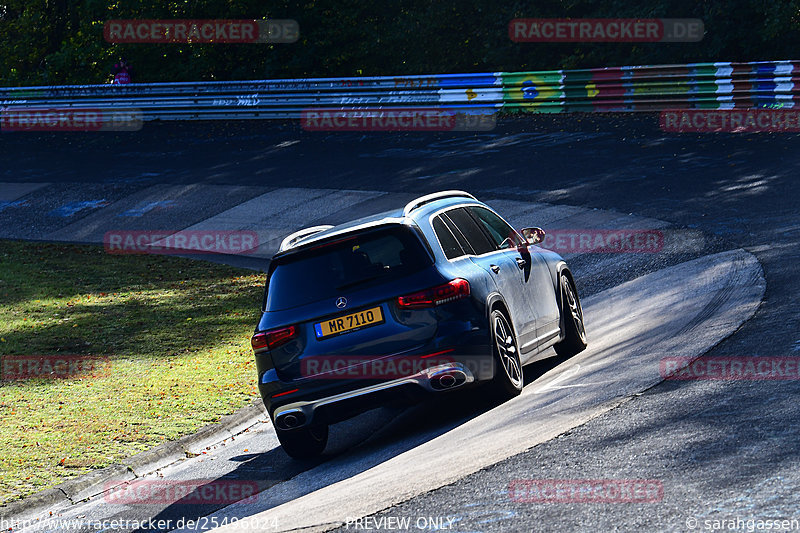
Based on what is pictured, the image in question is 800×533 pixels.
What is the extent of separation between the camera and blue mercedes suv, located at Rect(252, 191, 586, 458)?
7.71 m

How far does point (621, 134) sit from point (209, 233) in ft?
29.1

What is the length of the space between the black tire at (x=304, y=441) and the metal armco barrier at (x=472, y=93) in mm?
16473

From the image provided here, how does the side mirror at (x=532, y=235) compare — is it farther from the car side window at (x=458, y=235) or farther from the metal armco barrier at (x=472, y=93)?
the metal armco barrier at (x=472, y=93)

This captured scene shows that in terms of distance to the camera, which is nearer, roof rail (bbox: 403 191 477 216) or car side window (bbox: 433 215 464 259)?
car side window (bbox: 433 215 464 259)

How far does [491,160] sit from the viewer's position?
21750mm

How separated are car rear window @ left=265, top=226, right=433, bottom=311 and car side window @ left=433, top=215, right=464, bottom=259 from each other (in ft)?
1.10

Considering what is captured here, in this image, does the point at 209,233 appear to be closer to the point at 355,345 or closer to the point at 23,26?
the point at 355,345

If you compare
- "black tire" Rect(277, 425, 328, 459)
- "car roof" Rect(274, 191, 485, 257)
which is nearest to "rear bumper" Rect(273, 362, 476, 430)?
"black tire" Rect(277, 425, 328, 459)

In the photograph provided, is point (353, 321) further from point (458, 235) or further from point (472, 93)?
point (472, 93)

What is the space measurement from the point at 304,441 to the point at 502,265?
2.18 metres

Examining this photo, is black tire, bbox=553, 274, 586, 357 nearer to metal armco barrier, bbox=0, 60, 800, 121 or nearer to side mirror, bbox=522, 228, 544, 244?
side mirror, bbox=522, 228, 544, 244

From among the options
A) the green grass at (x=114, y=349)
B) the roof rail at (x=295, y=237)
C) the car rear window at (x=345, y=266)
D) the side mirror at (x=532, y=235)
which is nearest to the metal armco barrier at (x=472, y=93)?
the green grass at (x=114, y=349)

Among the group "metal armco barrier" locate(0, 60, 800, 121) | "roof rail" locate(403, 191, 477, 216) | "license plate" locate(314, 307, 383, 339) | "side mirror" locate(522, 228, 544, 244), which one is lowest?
"license plate" locate(314, 307, 383, 339)

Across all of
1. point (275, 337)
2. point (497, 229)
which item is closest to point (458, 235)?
point (497, 229)
